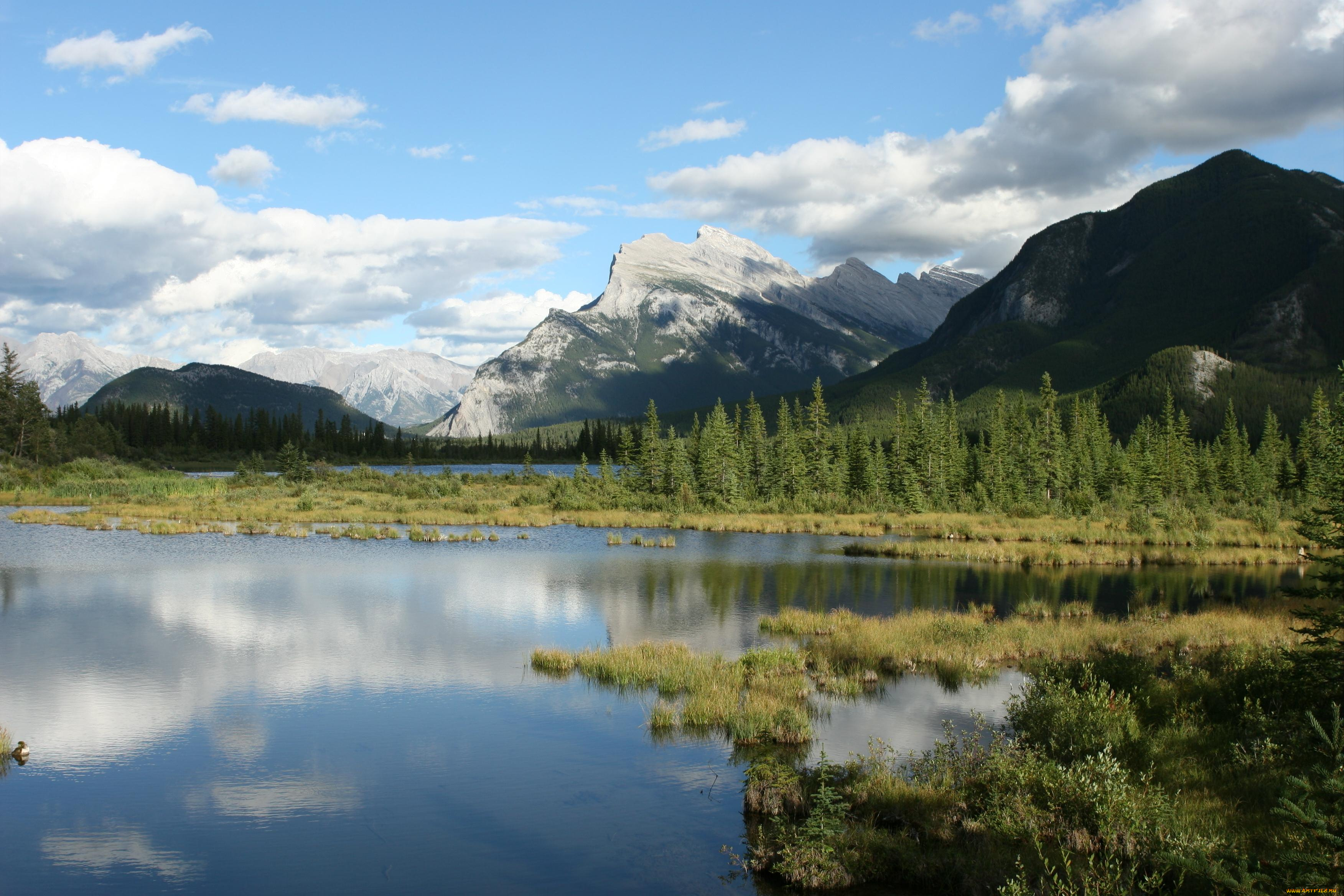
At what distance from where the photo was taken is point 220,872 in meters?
13.6

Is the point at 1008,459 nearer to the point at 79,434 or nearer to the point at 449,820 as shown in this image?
the point at 449,820

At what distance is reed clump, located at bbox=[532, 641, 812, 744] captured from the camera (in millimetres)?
20031

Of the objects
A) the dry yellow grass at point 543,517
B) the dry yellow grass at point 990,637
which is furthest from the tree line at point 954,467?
the dry yellow grass at point 990,637

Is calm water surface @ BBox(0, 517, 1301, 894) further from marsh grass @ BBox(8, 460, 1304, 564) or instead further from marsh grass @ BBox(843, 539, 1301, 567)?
marsh grass @ BBox(8, 460, 1304, 564)

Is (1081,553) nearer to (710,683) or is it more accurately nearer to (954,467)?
(710,683)

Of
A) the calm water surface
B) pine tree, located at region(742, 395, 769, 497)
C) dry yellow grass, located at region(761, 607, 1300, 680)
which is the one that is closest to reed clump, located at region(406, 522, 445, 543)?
the calm water surface

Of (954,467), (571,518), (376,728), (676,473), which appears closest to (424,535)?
(571,518)

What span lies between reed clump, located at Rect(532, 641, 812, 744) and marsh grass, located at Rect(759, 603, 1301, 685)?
296cm

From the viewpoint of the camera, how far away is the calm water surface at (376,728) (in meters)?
14.1

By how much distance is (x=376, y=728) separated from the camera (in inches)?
815

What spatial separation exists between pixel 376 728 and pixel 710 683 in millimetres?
8586

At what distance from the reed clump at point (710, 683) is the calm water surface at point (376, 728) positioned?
0.80 meters

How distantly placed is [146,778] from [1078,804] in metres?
17.5

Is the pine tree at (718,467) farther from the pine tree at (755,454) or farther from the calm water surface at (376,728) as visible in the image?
the calm water surface at (376,728)
